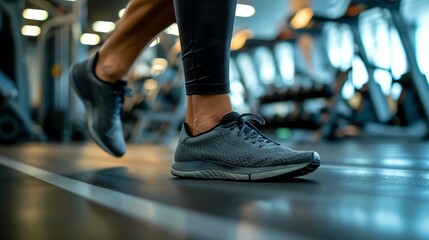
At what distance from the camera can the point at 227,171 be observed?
3.43 ft

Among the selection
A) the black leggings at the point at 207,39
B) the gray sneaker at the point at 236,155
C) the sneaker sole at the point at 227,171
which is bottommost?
the sneaker sole at the point at 227,171

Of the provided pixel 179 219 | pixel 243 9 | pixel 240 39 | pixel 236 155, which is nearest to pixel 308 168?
pixel 236 155

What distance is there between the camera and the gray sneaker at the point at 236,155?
989mm

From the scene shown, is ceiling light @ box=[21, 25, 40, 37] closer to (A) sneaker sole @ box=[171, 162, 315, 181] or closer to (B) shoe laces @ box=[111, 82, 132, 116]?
(B) shoe laces @ box=[111, 82, 132, 116]

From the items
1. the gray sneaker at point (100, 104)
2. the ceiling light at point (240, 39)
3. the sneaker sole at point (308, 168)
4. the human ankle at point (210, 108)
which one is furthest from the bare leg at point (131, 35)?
the ceiling light at point (240, 39)

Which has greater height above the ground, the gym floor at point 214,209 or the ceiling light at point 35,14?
the ceiling light at point 35,14

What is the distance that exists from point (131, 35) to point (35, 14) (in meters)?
11.3

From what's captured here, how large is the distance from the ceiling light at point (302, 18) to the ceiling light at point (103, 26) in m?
9.20

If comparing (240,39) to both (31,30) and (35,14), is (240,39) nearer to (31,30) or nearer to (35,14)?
(35,14)

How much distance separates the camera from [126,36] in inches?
52.6

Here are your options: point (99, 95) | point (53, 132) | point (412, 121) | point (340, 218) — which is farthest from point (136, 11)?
point (53, 132)

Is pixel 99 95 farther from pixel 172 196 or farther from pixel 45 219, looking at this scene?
pixel 45 219

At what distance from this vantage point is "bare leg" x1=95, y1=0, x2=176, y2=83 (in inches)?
49.9

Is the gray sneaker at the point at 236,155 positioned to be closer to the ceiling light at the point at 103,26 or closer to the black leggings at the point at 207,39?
the black leggings at the point at 207,39
